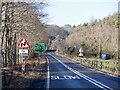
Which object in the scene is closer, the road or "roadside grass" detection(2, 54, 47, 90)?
"roadside grass" detection(2, 54, 47, 90)

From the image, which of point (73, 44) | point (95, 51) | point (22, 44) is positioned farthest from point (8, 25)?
point (73, 44)

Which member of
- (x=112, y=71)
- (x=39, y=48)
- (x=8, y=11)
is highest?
(x=8, y=11)

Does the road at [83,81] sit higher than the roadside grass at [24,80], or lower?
lower

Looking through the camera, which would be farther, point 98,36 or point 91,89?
point 98,36

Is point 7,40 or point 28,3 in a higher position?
point 28,3

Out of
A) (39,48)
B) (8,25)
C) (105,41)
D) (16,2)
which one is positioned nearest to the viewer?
(16,2)

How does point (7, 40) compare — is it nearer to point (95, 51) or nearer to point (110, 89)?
point (110, 89)

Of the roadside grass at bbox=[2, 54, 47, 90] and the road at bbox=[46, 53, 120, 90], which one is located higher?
the roadside grass at bbox=[2, 54, 47, 90]

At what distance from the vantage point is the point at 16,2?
92.5 ft

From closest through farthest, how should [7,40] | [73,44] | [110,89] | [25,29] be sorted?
[110,89] → [25,29] → [7,40] → [73,44]

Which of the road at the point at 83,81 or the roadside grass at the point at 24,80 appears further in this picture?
the road at the point at 83,81

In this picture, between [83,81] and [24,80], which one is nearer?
[24,80]

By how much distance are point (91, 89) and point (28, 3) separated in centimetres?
952

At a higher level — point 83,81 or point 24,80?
point 24,80
